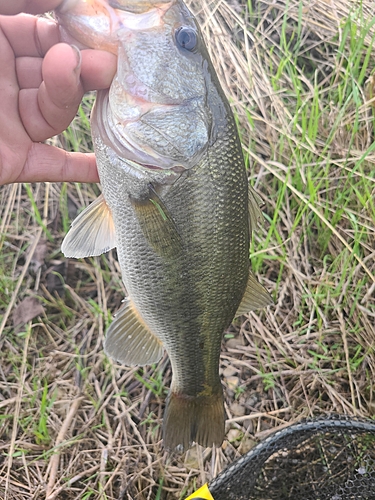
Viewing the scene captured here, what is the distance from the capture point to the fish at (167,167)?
1524 mm

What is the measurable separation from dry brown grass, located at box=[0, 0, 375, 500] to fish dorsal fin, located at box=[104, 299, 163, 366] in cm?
63

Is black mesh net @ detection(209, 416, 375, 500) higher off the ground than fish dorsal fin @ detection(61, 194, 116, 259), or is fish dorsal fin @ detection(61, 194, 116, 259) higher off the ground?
fish dorsal fin @ detection(61, 194, 116, 259)

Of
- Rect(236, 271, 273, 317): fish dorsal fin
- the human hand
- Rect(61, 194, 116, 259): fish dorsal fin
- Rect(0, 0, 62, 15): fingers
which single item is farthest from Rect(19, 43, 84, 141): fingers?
Rect(236, 271, 273, 317): fish dorsal fin

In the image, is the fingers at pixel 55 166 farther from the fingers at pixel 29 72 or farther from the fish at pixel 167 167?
the fish at pixel 167 167

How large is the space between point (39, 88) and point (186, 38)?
63cm

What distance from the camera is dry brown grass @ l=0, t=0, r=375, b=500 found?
2.46 m

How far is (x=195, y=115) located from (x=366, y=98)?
1818 mm

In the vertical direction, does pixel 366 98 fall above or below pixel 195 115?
below

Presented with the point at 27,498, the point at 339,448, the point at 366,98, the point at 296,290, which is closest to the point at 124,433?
the point at 27,498

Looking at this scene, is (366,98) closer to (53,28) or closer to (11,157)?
(53,28)

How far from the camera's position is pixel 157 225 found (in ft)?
5.27

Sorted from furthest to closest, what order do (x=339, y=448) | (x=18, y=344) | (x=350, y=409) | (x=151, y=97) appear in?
(x=18, y=344) → (x=350, y=409) → (x=339, y=448) → (x=151, y=97)

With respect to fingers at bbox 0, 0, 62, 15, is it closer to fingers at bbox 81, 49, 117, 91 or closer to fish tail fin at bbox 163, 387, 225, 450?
fingers at bbox 81, 49, 117, 91

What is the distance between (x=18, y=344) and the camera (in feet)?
9.02
